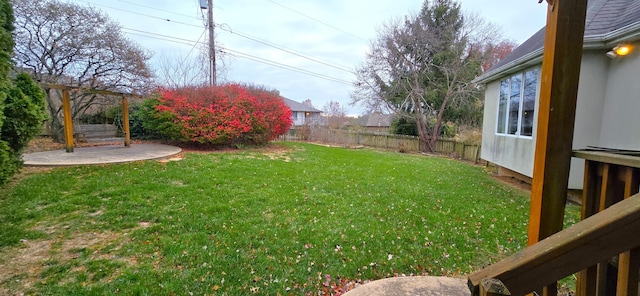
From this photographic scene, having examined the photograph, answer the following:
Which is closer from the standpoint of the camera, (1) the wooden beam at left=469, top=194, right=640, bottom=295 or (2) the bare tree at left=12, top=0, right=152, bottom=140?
(1) the wooden beam at left=469, top=194, right=640, bottom=295

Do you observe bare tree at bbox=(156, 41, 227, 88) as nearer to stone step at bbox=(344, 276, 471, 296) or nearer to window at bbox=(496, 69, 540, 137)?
window at bbox=(496, 69, 540, 137)

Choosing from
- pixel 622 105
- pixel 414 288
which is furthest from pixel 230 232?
pixel 622 105

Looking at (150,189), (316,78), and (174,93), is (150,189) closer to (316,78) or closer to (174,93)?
(174,93)

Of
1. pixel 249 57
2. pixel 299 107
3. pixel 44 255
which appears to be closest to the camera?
pixel 44 255

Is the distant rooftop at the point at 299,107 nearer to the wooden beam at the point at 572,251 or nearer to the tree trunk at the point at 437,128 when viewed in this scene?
the tree trunk at the point at 437,128

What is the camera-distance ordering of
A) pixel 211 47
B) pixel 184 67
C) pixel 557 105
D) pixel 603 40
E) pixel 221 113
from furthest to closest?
pixel 184 67, pixel 211 47, pixel 221 113, pixel 603 40, pixel 557 105

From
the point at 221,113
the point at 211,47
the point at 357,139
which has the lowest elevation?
the point at 357,139

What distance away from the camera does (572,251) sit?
91cm

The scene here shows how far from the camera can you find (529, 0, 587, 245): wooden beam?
143 centimetres

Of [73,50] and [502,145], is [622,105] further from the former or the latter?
[73,50]

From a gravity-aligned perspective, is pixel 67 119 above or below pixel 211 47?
below

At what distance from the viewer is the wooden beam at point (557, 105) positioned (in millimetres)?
1428

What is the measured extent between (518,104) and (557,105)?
21.4ft

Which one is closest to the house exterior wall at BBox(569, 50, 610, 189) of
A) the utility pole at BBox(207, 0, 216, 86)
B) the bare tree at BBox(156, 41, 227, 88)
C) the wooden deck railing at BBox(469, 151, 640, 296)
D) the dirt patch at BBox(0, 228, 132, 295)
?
the wooden deck railing at BBox(469, 151, 640, 296)
